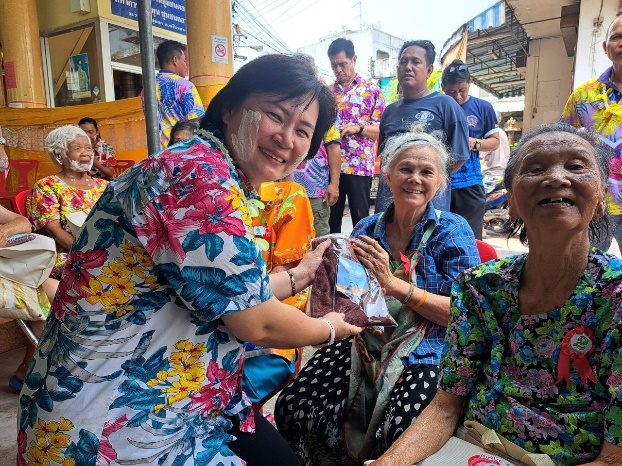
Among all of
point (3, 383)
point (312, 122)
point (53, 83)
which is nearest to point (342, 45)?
point (312, 122)

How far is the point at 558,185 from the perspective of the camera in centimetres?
125

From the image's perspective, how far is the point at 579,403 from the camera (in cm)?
121

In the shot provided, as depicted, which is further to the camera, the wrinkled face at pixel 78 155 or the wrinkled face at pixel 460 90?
the wrinkled face at pixel 460 90

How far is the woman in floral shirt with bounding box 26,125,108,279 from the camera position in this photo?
311 centimetres

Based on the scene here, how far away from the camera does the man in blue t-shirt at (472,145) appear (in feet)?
12.9

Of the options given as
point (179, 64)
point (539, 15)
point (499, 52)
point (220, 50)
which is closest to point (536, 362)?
point (179, 64)

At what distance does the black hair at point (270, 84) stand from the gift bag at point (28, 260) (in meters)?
1.63

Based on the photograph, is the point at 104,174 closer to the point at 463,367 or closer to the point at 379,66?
the point at 463,367

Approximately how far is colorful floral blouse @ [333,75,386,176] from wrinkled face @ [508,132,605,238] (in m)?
3.13

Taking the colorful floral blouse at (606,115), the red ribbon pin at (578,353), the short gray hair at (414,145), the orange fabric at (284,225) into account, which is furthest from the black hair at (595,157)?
the colorful floral blouse at (606,115)

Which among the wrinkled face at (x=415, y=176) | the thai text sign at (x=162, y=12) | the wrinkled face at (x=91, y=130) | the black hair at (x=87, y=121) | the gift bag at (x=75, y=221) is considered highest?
the thai text sign at (x=162, y=12)

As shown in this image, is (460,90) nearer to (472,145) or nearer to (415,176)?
(472,145)

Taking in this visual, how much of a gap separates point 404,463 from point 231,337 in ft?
2.08

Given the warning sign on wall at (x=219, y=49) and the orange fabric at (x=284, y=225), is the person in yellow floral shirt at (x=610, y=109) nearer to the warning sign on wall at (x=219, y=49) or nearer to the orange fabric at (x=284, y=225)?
the orange fabric at (x=284, y=225)
